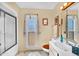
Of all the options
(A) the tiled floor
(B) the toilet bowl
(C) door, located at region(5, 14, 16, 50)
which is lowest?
(A) the tiled floor

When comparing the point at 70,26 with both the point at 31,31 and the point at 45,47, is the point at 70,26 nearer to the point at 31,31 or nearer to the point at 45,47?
the point at 45,47

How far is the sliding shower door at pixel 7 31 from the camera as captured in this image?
5.75 feet

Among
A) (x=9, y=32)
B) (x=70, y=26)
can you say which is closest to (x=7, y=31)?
(x=9, y=32)

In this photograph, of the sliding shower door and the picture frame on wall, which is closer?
the sliding shower door

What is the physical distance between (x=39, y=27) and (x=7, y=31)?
0.51m

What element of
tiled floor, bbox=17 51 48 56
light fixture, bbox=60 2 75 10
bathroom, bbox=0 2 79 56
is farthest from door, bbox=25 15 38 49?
light fixture, bbox=60 2 75 10

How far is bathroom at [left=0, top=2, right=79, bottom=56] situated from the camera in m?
1.79

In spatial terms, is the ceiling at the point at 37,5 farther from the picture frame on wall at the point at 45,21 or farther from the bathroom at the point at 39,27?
the picture frame on wall at the point at 45,21

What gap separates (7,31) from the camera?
179cm

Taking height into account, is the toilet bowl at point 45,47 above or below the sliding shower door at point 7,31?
below

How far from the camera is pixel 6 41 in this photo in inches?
70.7

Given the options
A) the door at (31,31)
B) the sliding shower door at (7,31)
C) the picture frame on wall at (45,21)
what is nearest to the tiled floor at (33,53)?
the door at (31,31)

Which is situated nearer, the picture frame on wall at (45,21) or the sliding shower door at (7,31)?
the sliding shower door at (7,31)

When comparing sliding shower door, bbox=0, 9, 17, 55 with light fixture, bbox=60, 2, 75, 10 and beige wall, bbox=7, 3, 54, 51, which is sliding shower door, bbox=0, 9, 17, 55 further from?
light fixture, bbox=60, 2, 75, 10
